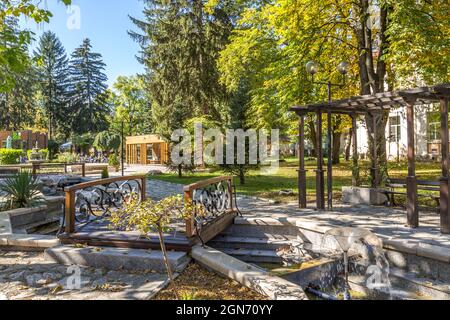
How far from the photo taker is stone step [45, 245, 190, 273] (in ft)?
13.9

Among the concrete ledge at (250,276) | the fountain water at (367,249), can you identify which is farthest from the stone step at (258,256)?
the concrete ledge at (250,276)

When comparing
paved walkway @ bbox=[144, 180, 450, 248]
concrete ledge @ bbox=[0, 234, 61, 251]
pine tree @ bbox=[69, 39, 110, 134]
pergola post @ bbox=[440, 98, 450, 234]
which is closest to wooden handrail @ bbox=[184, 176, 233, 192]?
paved walkway @ bbox=[144, 180, 450, 248]

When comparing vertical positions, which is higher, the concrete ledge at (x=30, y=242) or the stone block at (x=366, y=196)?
the stone block at (x=366, y=196)

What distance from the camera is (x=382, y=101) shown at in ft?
23.6

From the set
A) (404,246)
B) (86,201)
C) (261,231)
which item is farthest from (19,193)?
(404,246)

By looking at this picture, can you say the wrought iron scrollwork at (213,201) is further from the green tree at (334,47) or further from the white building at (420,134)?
the white building at (420,134)

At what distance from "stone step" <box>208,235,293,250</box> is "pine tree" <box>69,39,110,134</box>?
4018 cm

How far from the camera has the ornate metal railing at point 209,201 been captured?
4.70 metres

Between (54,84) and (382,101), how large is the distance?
42.9 meters

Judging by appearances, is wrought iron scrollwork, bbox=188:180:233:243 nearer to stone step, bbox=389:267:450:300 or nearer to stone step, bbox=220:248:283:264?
stone step, bbox=220:248:283:264

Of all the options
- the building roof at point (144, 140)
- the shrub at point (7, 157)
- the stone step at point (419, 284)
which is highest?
the building roof at point (144, 140)

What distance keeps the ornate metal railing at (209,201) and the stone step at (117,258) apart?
0.50m

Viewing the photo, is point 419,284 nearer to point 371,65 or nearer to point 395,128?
point 371,65
